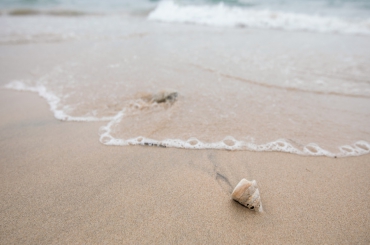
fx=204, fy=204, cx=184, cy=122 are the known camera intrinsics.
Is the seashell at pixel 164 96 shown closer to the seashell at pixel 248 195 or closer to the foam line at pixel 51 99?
the foam line at pixel 51 99

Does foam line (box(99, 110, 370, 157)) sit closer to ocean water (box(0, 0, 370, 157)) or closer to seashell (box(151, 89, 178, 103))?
ocean water (box(0, 0, 370, 157))

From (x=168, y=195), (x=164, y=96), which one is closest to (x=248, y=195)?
(x=168, y=195)

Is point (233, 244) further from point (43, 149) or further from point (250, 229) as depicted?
point (43, 149)

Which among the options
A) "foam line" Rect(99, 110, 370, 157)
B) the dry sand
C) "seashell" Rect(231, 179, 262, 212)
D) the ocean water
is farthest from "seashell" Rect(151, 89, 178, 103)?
"seashell" Rect(231, 179, 262, 212)

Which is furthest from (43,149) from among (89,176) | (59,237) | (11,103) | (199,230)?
(199,230)

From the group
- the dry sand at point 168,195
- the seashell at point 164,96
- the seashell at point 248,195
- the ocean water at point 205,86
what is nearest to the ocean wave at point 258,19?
the ocean water at point 205,86

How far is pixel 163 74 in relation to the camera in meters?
4.03

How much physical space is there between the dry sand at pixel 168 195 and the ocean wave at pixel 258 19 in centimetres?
911

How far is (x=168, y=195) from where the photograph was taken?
1.74 meters

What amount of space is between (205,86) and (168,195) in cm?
230

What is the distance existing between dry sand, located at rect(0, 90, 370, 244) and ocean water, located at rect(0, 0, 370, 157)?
0.83 ft

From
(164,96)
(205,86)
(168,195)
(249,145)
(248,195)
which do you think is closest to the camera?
(248,195)

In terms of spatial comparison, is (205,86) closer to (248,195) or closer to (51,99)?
(248,195)

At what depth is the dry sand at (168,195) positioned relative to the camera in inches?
57.8
